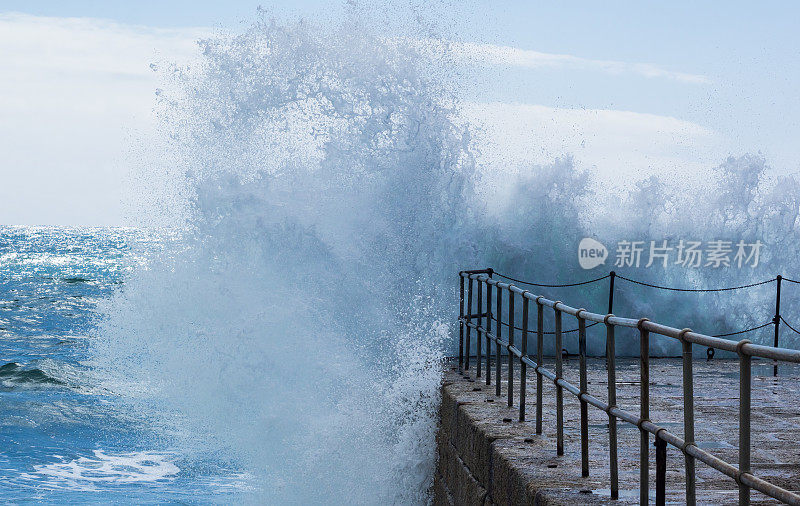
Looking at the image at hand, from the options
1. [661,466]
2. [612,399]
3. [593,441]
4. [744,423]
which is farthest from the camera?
[593,441]

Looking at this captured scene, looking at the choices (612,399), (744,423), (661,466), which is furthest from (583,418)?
(744,423)

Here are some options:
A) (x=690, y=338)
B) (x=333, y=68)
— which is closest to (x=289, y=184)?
(x=333, y=68)

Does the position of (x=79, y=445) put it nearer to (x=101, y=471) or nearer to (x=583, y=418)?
(x=101, y=471)

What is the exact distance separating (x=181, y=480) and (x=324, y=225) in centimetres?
366

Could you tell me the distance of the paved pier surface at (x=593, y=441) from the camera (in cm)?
372

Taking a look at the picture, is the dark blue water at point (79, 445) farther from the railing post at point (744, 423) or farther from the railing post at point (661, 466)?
the railing post at point (744, 423)

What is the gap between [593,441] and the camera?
4.65m

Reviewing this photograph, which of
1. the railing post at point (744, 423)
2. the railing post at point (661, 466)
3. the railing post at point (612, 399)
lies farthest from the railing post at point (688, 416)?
the railing post at point (612, 399)

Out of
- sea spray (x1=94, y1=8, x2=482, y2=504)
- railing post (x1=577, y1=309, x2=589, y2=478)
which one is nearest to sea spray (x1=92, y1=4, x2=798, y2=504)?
sea spray (x1=94, y1=8, x2=482, y2=504)

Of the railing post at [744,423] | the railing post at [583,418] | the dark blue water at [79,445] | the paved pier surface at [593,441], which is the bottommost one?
the dark blue water at [79,445]

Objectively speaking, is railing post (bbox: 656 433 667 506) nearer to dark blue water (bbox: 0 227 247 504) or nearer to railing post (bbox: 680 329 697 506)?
railing post (bbox: 680 329 697 506)

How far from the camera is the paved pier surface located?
3.72 m

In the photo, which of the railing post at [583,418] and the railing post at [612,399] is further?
the railing post at [583,418]

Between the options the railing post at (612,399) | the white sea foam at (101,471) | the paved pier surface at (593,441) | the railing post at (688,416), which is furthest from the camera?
the white sea foam at (101,471)
